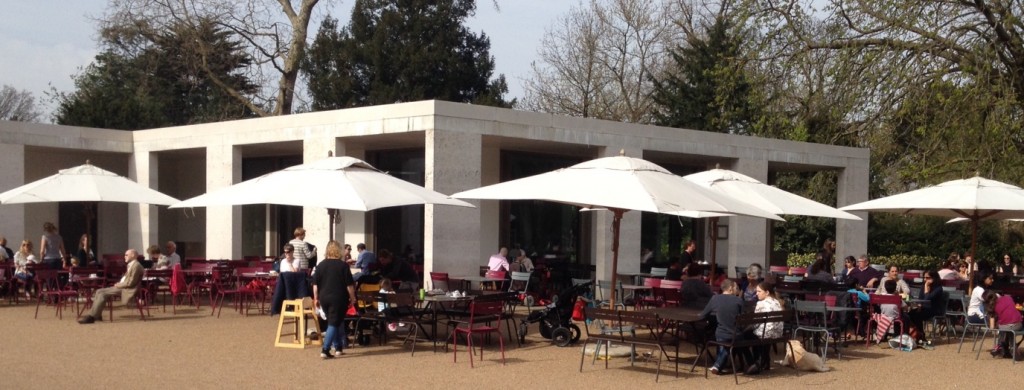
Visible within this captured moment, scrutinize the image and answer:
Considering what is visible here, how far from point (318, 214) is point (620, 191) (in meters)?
9.13

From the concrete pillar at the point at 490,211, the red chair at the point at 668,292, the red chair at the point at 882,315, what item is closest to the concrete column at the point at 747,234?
the concrete pillar at the point at 490,211

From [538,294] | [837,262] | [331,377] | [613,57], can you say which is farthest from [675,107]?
[331,377]

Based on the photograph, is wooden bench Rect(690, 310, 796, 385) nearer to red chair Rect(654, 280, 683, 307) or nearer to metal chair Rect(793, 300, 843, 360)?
metal chair Rect(793, 300, 843, 360)

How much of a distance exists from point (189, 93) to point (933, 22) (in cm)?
2947

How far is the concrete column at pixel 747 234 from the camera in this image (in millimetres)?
21875

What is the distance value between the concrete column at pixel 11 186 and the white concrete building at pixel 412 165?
0.02 meters

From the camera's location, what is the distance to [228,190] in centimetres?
1275

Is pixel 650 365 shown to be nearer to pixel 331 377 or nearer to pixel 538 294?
pixel 331 377

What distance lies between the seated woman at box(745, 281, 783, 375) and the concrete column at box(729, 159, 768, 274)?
1101 centimetres

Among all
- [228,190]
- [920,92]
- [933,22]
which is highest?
[933,22]

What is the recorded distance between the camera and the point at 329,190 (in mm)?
11672

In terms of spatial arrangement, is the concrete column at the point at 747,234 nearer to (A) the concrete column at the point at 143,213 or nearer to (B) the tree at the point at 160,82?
(A) the concrete column at the point at 143,213

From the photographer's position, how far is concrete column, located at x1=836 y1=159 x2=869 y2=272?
24.0 metres

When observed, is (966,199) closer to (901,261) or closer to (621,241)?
(621,241)
